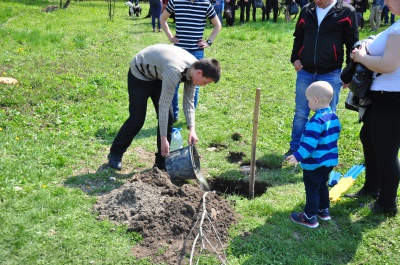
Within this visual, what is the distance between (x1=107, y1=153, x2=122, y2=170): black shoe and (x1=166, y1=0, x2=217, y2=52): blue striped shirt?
1913 millimetres

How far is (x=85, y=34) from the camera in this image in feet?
46.1

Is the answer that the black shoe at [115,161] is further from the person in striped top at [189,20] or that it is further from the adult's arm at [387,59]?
the adult's arm at [387,59]

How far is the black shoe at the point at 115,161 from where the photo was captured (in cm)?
557

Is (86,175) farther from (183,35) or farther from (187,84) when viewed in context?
(183,35)

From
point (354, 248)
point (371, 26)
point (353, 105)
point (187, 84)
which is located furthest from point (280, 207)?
point (371, 26)

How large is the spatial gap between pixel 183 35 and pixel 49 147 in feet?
7.73

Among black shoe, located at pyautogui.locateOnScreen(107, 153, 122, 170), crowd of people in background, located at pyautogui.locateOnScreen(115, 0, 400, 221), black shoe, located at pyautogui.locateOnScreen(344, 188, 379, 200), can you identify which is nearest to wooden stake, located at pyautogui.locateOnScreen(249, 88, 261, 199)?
crowd of people in background, located at pyautogui.locateOnScreen(115, 0, 400, 221)

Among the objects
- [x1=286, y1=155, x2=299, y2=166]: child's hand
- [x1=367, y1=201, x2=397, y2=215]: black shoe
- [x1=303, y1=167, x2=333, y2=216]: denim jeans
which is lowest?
[x1=367, y1=201, x2=397, y2=215]: black shoe

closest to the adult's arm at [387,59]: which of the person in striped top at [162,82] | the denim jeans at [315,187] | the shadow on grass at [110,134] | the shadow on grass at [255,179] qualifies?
the denim jeans at [315,187]

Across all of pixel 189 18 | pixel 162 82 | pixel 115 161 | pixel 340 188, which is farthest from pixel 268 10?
pixel 162 82

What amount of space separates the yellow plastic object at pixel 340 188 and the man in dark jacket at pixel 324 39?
948 millimetres

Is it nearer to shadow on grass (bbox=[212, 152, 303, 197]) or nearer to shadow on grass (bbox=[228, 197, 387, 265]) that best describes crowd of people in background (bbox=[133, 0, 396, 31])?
shadow on grass (bbox=[212, 152, 303, 197])

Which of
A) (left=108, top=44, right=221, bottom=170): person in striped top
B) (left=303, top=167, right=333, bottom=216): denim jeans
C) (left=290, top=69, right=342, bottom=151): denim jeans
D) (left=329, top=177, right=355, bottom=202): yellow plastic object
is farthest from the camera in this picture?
(left=290, top=69, right=342, bottom=151): denim jeans

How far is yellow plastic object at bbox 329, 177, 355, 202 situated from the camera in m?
4.92
